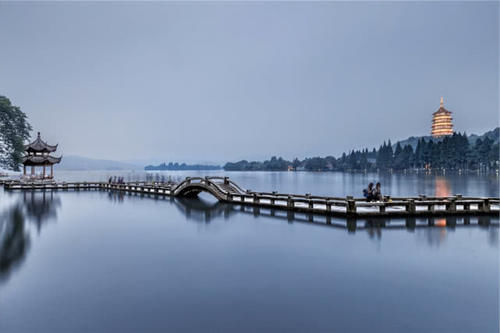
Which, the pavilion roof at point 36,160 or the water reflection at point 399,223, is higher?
the pavilion roof at point 36,160

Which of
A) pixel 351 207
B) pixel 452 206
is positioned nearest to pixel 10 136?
pixel 351 207

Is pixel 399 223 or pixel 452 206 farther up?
pixel 452 206

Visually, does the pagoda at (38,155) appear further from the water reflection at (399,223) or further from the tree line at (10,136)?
the water reflection at (399,223)

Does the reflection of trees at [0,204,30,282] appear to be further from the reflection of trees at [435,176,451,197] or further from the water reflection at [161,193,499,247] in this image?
Answer: the reflection of trees at [435,176,451,197]

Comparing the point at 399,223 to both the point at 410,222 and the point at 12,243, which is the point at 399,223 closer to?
the point at 410,222

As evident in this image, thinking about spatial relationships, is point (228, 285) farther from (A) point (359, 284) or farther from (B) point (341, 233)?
(B) point (341, 233)

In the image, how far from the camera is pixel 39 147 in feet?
149

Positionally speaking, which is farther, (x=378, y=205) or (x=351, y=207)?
(x=351, y=207)

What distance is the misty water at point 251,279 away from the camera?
562cm

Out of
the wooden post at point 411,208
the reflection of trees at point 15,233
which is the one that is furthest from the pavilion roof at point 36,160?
the wooden post at point 411,208

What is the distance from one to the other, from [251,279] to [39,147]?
4935cm

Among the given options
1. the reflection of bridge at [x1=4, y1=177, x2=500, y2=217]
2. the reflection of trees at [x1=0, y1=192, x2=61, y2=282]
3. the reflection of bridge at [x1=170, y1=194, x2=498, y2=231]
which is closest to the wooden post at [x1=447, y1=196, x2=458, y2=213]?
the reflection of bridge at [x1=4, y1=177, x2=500, y2=217]

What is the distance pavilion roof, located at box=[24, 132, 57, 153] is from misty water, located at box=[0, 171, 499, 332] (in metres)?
36.4

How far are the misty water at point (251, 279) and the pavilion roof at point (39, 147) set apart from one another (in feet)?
119
